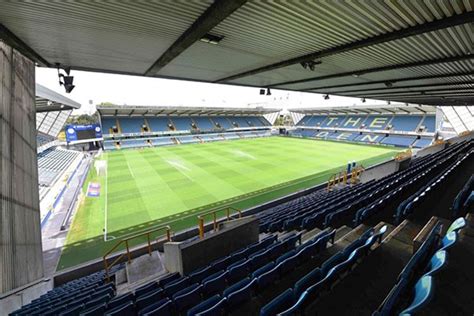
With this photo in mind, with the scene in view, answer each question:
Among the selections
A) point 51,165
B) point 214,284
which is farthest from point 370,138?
point 51,165

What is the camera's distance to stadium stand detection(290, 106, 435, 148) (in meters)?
35.0

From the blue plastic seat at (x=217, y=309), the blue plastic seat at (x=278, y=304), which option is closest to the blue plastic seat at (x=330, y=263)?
the blue plastic seat at (x=278, y=304)

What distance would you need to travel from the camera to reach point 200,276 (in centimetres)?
438

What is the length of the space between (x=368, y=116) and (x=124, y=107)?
4398cm

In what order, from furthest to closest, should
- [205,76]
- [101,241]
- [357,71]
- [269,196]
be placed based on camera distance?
[269,196] → [101,241] → [205,76] → [357,71]

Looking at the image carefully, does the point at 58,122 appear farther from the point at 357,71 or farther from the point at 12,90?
the point at 357,71

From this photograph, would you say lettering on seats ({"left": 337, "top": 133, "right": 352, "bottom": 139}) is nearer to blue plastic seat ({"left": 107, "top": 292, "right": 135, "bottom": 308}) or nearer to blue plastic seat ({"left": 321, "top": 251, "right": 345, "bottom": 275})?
blue plastic seat ({"left": 321, "top": 251, "right": 345, "bottom": 275})

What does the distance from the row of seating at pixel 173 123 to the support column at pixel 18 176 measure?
3389 cm

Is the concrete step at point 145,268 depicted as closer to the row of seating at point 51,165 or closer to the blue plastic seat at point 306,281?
the blue plastic seat at point 306,281

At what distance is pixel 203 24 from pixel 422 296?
448cm

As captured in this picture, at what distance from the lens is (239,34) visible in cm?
461

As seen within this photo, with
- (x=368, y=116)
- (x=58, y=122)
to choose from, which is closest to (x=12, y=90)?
(x=58, y=122)

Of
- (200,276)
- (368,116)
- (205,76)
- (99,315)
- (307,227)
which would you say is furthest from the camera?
(368,116)

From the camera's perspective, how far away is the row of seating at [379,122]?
35.8m
